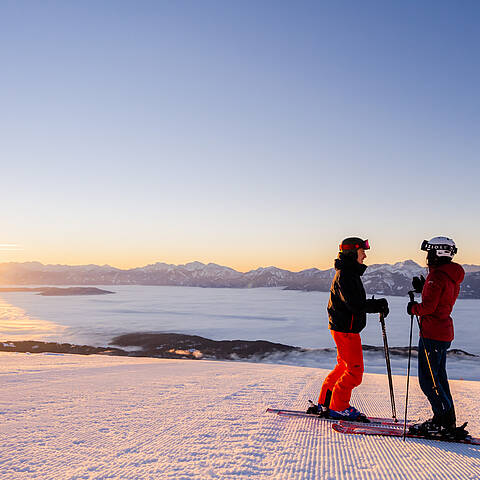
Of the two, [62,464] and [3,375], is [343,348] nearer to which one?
[62,464]

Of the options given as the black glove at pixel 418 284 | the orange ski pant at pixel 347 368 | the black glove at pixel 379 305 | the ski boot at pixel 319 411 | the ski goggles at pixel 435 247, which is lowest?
the ski boot at pixel 319 411

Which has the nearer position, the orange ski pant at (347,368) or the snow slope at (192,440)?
the snow slope at (192,440)

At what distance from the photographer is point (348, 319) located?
4250 millimetres

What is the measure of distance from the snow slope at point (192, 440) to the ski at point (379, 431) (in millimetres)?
105

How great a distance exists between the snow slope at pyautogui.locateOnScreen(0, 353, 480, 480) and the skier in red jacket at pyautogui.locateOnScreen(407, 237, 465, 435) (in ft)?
1.00

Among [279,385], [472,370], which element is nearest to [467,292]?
[472,370]

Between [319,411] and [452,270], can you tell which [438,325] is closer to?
[452,270]

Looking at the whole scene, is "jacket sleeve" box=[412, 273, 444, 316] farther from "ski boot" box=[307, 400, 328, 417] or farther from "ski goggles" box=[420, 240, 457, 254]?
"ski boot" box=[307, 400, 328, 417]

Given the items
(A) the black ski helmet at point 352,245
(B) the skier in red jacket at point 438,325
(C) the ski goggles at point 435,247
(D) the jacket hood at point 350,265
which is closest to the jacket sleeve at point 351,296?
(D) the jacket hood at point 350,265

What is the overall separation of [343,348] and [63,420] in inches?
121

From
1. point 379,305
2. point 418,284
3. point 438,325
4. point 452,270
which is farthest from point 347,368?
point 452,270

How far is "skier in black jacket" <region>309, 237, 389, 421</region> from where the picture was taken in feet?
13.8

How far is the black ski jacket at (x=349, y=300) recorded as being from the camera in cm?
421

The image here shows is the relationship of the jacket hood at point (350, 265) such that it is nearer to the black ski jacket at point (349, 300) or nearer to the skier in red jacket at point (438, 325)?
the black ski jacket at point (349, 300)
